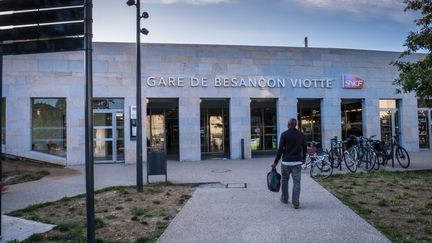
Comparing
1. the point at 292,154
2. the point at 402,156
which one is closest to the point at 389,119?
the point at 402,156

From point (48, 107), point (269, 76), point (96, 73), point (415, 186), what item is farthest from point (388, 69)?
point (48, 107)

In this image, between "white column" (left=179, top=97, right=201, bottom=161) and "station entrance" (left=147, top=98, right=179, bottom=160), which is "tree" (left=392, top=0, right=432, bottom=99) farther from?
"station entrance" (left=147, top=98, right=179, bottom=160)

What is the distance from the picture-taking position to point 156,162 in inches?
443

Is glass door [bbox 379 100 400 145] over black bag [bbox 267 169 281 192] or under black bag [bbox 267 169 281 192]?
over

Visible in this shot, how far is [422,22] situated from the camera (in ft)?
43.1

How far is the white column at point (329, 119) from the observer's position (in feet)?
67.3

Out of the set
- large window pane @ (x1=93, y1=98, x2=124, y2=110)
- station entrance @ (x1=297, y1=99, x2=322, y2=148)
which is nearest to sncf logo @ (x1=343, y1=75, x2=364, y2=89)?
station entrance @ (x1=297, y1=99, x2=322, y2=148)

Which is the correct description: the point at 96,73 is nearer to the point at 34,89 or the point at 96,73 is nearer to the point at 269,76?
the point at 34,89

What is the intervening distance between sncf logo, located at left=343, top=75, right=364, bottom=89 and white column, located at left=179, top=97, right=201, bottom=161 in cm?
803

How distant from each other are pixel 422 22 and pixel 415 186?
6.07 meters

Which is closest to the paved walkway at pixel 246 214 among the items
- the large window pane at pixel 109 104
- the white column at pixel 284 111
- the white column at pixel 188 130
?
the white column at pixel 188 130

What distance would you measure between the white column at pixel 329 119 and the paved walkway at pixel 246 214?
29.3 feet

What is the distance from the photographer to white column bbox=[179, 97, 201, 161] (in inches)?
750

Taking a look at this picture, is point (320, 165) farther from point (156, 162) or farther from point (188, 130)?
point (188, 130)
